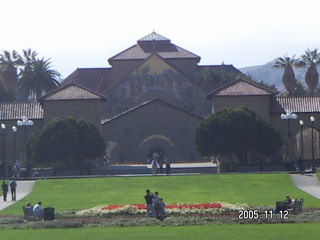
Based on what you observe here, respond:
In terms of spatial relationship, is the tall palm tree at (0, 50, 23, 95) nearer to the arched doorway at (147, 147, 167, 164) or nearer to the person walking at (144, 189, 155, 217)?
the arched doorway at (147, 147, 167, 164)

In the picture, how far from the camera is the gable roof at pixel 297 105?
93.8 m

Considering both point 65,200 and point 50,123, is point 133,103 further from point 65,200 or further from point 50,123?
point 65,200

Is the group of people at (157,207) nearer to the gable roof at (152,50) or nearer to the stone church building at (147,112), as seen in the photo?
the stone church building at (147,112)

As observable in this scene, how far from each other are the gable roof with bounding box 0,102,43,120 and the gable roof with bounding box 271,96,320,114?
768 inches

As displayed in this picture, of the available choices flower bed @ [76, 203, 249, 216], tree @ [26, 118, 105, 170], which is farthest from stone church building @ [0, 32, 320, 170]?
flower bed @ [76, 203, 249, 216]

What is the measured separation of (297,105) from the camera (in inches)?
3716

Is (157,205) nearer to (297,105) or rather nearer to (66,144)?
(66,144)

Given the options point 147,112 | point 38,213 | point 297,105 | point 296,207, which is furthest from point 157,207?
point 147,112

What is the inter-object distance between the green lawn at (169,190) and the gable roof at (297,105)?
26316 millimetres

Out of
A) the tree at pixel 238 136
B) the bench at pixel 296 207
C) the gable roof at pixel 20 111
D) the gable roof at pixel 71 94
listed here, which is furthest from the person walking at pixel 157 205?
the gable roof at pixel 20 111

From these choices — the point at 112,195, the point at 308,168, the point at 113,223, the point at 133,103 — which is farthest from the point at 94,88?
the point at 113,223

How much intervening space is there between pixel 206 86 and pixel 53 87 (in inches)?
695

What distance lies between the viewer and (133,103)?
111 metres

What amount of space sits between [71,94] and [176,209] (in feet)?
165
